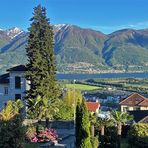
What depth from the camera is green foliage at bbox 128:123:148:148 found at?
130ft

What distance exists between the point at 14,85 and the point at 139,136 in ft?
85.2

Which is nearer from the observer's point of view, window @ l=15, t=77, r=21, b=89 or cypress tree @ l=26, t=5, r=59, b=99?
cypress tree @ l=26, t=5, r=59, b=99

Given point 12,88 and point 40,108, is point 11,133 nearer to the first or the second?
point 40,108

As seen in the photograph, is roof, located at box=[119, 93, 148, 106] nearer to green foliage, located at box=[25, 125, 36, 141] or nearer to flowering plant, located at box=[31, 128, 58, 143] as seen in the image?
flowering plant, located at box=[31, 128, 58, 143]

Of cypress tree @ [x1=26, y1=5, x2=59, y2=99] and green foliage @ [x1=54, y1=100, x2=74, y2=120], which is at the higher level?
cypress tree @ [x1=26, y1=5, x2=59, y2=99]

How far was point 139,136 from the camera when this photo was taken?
3969 centimetres

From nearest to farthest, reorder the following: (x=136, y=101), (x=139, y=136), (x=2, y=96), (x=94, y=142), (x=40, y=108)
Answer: (x=94, y=142)
(x=139, y=136)
(x=40, y=108)
(x=2, y=96)
(x=136, y=101)

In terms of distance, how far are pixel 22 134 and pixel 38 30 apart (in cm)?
3131

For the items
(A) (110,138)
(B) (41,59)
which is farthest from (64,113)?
(A) (110,138)

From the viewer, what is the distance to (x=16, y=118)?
3047 centimetres

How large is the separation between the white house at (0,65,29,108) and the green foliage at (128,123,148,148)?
22.9m

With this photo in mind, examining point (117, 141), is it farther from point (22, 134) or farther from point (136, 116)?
point (136, 116)

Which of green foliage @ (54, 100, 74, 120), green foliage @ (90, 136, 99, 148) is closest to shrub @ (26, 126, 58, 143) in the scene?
green foliage @ (90, 136, 99, 148)

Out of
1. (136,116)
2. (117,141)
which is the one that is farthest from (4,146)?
(136,116)
